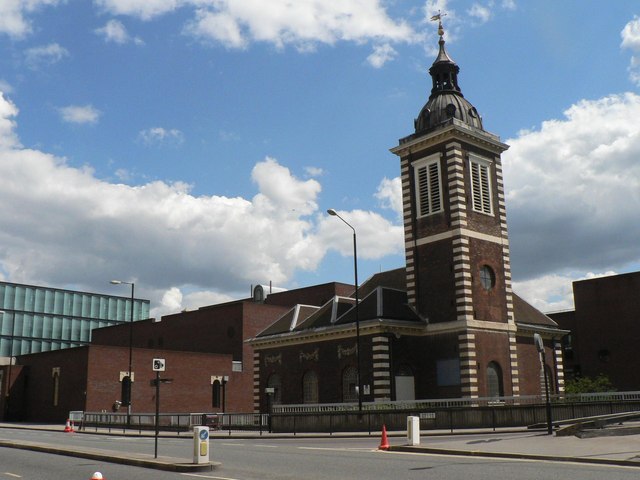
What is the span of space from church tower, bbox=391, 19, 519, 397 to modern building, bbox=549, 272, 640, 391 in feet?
75.1

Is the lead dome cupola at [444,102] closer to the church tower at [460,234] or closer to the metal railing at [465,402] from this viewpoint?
the church tower at [460,234]

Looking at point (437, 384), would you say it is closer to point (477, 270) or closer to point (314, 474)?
point (477, 270)

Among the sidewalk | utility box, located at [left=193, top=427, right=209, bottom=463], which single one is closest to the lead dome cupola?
the sidewalk

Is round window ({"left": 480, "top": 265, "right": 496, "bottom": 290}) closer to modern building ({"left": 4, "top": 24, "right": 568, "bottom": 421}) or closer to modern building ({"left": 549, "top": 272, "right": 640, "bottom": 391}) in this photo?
modern building ({"left": 4, "top": 24, "right": 568, "bottom": 421})

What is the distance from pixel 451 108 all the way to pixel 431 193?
5.98 metres

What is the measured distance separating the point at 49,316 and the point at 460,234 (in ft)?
279

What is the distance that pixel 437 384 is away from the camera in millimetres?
43344

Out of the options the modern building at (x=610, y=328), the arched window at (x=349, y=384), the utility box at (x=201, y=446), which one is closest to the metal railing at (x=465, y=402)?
the arched window at (x=349, y=384)

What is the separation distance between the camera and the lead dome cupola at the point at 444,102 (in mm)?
47188

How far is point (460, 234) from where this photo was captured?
144ft

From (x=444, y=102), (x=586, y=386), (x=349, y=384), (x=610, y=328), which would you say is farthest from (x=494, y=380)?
(x=610, y=328)

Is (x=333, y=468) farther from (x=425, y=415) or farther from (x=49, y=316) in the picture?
(x=49, y=316)

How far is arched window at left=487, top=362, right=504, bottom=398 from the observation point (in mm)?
43531

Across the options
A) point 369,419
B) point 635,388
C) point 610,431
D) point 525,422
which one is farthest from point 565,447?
point 635,388
